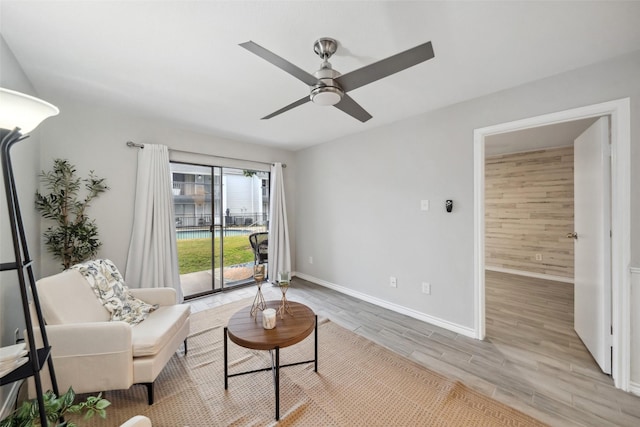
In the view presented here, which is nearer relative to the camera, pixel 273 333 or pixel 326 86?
pixel 326 86

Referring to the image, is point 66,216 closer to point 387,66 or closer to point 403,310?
point 387,66

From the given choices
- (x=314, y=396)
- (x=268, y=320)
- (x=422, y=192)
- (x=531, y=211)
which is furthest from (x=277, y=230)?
(x=531, y=211)

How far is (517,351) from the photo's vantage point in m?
2.23

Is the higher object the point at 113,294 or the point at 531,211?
the point at 531,211

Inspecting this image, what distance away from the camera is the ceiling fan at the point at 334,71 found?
4.09ft

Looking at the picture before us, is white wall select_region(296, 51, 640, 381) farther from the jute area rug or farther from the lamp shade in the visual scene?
the lamp shade

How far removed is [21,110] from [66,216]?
2.02 m

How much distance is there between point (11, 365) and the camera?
1073 mm

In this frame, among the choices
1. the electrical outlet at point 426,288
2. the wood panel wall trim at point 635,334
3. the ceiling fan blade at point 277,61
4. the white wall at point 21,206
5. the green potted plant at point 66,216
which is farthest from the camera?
the electrical outlet at point 426,288

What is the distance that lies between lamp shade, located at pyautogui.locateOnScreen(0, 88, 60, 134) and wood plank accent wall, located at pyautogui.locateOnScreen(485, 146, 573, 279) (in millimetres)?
6234

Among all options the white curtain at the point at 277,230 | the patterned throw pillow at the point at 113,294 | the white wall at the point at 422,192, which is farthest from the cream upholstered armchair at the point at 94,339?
the white wall at the point at 422,192

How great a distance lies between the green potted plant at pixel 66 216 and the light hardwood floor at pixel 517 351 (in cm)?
150

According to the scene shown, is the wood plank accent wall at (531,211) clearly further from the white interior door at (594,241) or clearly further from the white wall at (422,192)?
the white wall at (422,192)

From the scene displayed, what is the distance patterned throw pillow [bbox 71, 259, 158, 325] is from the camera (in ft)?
6.36
